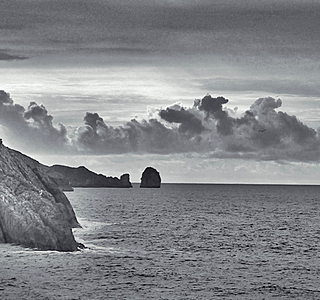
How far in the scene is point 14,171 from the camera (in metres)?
48.2

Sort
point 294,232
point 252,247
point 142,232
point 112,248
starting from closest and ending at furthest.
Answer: point 112,248
point 252,247
point 142,232
point 294,232

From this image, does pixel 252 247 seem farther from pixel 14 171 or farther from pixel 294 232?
pixel 14 171

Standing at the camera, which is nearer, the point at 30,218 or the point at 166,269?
the point at 166,269

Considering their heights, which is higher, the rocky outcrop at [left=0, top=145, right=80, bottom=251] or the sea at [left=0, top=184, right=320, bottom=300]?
the rocky outcrop at [left=0, top=145, right=80, bottom=251]

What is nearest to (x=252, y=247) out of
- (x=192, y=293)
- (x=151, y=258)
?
(x=151, y=258)

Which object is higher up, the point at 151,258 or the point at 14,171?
the point at 14,171

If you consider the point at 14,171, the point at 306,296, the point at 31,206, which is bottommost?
the point at 306,296

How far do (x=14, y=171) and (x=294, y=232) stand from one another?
3964cm

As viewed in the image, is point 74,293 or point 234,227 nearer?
point 74,293

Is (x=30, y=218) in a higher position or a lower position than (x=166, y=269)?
higher

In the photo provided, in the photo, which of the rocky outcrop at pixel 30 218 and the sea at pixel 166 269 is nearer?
the sea at pixel 166 269

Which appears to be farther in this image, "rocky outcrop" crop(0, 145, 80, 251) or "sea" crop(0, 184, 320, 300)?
"rocky outcrop" crop(0, 145, 80, 251)

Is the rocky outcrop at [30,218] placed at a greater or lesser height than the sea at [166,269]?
greater

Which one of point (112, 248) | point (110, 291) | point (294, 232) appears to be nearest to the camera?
point (110, 291)
